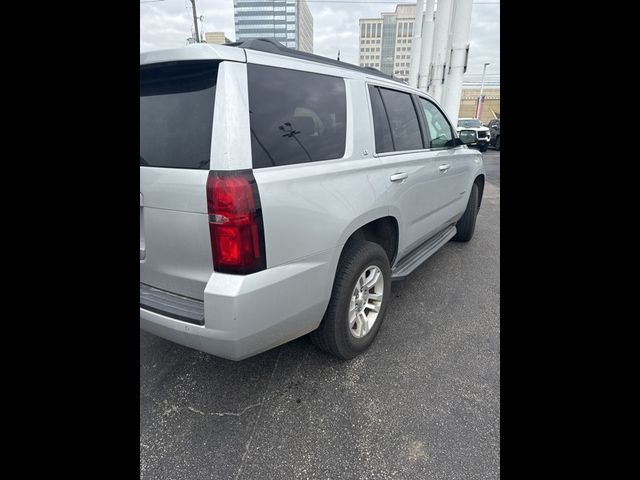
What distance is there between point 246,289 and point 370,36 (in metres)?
63.6

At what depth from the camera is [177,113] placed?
1718 millimetres

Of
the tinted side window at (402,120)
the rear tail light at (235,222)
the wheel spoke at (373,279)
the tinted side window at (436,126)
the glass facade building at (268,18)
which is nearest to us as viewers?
the rear tail light at (235,222)

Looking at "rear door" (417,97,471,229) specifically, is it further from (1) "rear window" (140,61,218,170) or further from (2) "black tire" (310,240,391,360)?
(1) "rear window" (140,61,218,170)

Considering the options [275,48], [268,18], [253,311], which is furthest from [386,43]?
[253,311]

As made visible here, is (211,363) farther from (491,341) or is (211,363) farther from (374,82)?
(374,82)

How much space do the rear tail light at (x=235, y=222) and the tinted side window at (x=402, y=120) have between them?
1.58m

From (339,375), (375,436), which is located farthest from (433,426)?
(339,375)

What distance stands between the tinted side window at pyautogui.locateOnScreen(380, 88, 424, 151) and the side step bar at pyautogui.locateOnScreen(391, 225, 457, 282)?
3.28 feet

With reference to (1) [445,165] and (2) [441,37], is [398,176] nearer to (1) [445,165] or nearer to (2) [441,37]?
(1) [445,165]

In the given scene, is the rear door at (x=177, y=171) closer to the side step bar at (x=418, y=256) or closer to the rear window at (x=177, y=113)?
the rear window at (x=177, y=113)

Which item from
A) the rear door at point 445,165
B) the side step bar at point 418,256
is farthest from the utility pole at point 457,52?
the side step bar at point 418,256

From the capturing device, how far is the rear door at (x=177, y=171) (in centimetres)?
159

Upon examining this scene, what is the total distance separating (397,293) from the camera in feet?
11.4

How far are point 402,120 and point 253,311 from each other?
2.18 m
